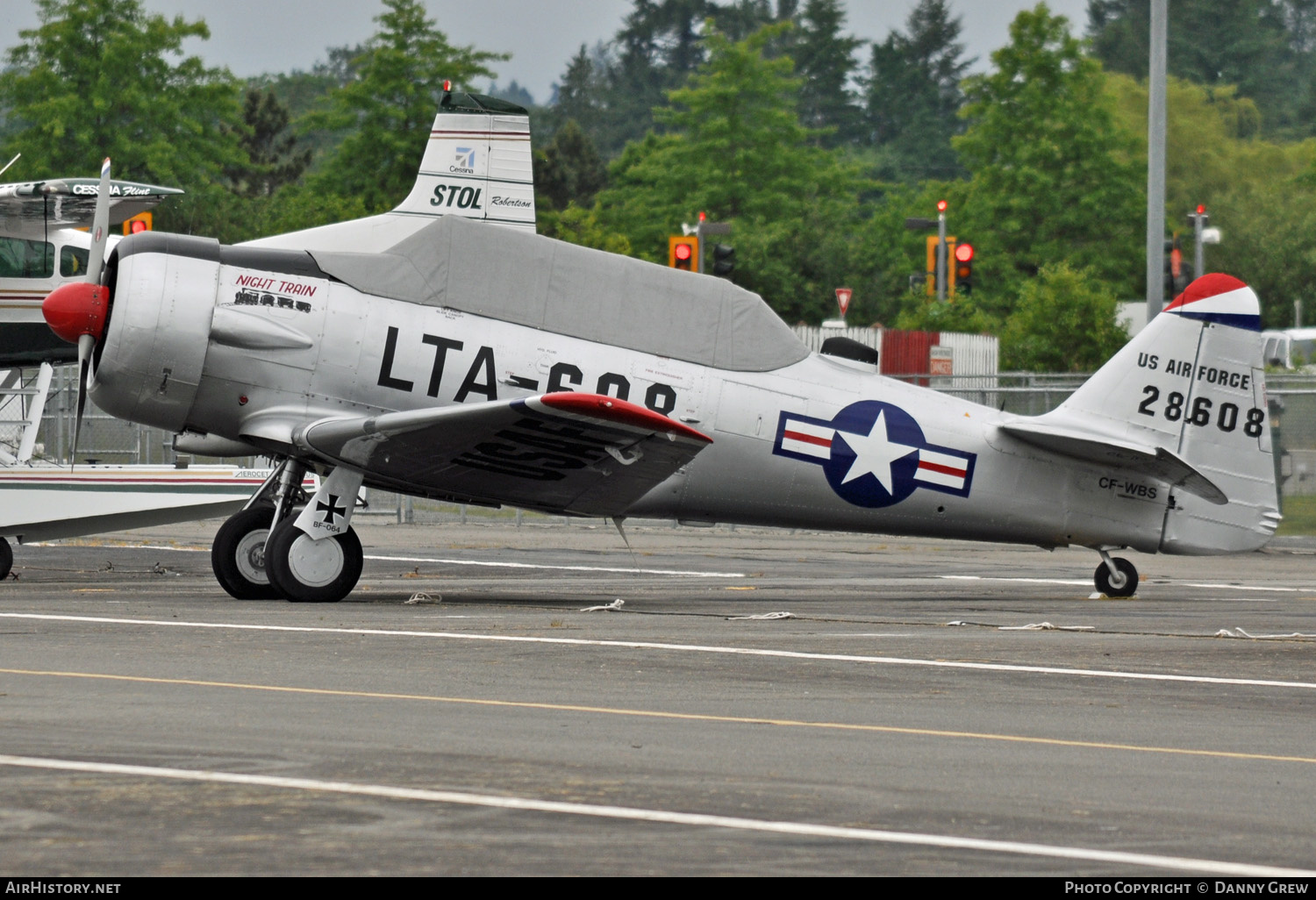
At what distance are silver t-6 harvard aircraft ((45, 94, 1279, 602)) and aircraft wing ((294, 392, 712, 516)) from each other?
27 mm

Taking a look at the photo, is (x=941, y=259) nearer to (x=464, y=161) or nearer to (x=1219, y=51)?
(x=464, y=161)

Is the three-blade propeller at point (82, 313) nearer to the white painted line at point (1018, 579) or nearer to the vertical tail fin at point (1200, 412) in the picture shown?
the vertical tail fin at point (1200, 412)

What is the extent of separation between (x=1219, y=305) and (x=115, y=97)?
53.7m

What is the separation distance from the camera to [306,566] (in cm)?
1266

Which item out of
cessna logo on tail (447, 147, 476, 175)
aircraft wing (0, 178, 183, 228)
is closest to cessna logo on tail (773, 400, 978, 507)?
cessna logo on tail (447, 147, 476, 175)

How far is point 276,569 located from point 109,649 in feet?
10.0

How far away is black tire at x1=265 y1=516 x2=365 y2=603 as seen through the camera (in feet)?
41.4

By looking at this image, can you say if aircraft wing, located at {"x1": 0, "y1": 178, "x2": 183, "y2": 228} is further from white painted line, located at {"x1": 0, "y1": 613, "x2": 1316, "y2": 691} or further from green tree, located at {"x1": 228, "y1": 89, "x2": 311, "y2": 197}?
green tree, located at {"x1": 228, "y1": 89, "x2": 311, "y2": 197}

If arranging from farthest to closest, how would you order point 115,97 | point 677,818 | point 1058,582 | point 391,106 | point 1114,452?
1. point 391,106
2. point 115,97
3. point 1058,582
4. point 1114,452
5. point 677,818

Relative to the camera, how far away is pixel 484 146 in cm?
1410

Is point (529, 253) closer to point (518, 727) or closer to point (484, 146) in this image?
point (484, 146)

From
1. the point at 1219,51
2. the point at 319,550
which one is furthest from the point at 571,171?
the point at 319,550

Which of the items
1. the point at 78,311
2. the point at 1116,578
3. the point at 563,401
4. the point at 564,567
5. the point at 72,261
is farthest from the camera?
the point at 564,567

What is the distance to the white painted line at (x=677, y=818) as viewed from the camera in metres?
4.91
